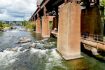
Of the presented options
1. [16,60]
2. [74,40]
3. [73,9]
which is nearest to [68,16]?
[73,9]

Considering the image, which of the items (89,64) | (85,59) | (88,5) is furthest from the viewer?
(88,5)

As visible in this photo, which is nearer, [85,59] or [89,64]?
[89,64]

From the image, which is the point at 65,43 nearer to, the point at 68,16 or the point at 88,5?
the point at 68,16

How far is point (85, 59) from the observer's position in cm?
2394

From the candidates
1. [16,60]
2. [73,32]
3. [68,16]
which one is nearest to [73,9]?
[68,16]

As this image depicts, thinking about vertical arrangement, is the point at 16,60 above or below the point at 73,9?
below

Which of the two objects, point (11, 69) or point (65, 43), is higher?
point (65, 43)

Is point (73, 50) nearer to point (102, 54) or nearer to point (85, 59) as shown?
point (85, 59)

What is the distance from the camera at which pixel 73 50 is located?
80.9 feet

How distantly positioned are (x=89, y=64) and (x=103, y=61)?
6.22ft

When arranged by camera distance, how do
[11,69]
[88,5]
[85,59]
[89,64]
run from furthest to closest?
[88,5]
[85,59]
[89,64]
[11,69]

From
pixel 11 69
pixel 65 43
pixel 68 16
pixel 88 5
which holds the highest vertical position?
pixel 88 5

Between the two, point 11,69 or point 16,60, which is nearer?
point 11,69

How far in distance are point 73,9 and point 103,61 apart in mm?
7450
